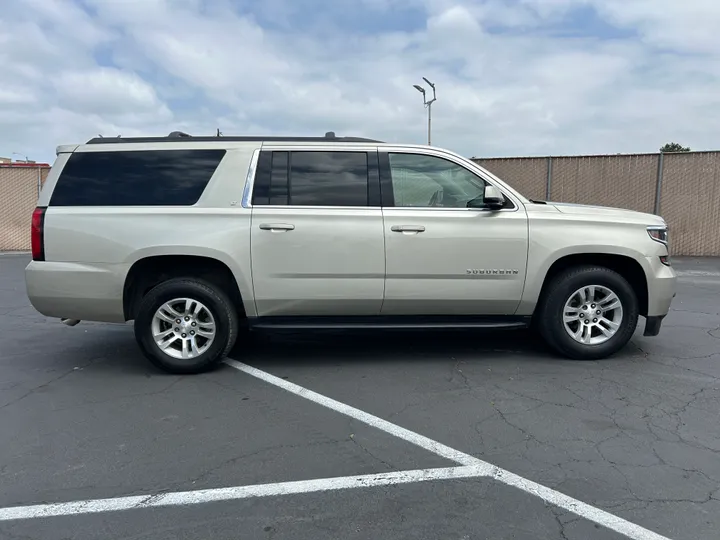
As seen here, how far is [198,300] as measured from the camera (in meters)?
4.74

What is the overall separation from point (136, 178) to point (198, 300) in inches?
47.9

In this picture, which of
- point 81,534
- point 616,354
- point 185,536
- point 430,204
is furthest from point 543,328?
point 81,534

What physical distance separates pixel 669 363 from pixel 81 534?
Answer: 4.90 metres

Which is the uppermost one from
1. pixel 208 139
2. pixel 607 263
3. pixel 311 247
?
pixel 208 139

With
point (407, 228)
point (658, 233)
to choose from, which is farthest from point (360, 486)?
point (658, 233)

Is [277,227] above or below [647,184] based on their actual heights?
below

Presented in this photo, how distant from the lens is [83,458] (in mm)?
3297

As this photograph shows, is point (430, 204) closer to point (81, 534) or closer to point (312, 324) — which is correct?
point (312, 324)

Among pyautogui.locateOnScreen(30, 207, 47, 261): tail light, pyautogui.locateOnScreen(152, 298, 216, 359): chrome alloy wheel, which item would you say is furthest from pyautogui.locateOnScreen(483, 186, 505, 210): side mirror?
pyautogui.locateOnScreen(30, 207, 47, 261): tail light

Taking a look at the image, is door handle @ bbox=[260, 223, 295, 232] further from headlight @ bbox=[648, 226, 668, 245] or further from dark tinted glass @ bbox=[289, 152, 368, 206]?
headlight @ bbox=[648, 226, 668, 245]

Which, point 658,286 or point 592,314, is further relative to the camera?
point 592,314

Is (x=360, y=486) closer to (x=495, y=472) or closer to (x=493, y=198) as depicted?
(x=495, y=472)

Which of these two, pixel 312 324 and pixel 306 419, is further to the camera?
pixel 312 324

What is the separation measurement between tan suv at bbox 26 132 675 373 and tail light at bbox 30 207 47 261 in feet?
0.04
